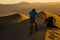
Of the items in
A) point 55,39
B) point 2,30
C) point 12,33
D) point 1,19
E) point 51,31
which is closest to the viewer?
point 55,39

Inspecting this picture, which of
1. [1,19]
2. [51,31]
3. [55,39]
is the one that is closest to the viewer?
[55,39]

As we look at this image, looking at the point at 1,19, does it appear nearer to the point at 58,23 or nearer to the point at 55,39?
the point at 58,23

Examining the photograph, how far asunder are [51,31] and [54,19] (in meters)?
1.46

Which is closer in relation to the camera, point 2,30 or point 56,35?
point 56,35

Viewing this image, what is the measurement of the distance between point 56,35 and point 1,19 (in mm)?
6789

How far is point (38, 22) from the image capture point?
39.2 feet

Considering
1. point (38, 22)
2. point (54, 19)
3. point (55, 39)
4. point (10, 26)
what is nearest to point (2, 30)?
point (10, 26)

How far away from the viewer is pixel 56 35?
31.3 feet

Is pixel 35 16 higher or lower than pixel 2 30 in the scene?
higher

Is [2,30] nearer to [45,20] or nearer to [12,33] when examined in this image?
[12,33]

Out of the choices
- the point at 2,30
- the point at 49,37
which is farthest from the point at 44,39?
the point at 2,30

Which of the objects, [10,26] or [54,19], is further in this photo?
[10,26]

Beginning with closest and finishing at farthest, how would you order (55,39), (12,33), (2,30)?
(55,39)
(12,33)
(2,30)

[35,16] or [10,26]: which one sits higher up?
[35,16]
